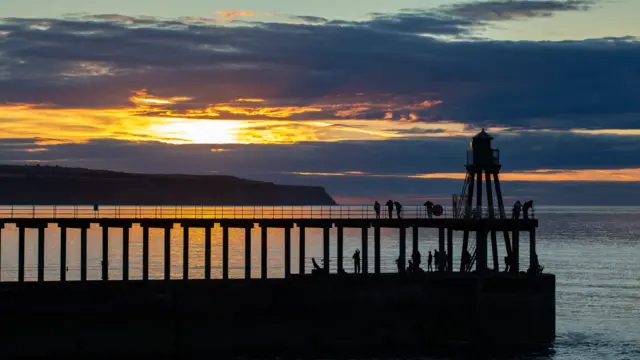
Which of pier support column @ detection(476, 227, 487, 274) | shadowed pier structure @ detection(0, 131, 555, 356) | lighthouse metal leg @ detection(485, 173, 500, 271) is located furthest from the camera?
lighthouse metal leg @ detection(485, 173, 500, 271)

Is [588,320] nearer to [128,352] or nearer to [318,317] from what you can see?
[318,317]

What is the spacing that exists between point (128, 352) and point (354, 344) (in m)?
13.1

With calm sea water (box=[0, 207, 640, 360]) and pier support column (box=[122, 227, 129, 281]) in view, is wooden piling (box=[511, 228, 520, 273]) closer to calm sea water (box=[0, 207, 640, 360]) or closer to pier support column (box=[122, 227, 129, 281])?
calm sea water (box=[0, 207, 640, 360])

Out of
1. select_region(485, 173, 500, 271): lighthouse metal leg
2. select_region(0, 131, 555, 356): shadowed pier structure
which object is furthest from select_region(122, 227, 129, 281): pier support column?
select_region(485, 173, 500, 271): lighthouse metal leg

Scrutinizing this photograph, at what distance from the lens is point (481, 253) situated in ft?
194

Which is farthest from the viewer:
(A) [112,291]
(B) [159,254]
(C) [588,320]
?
(B) [159,254]

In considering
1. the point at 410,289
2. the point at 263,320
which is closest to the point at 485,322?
the point at 410,289

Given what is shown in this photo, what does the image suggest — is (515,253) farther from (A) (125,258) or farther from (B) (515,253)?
(A) (125,258)

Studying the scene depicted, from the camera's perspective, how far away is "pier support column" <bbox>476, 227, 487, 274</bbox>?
58844 mm

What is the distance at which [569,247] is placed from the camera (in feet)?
530

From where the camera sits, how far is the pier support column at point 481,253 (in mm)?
58844

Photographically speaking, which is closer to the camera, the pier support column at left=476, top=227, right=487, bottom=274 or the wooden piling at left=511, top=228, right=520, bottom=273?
the pier support column at left=476, top=227, right=487, bottom=274

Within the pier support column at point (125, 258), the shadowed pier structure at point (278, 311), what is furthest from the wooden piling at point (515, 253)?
the pier support column at point (125, 258)

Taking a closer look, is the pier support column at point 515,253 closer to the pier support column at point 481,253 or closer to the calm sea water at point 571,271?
the pier support column at point 481,253
